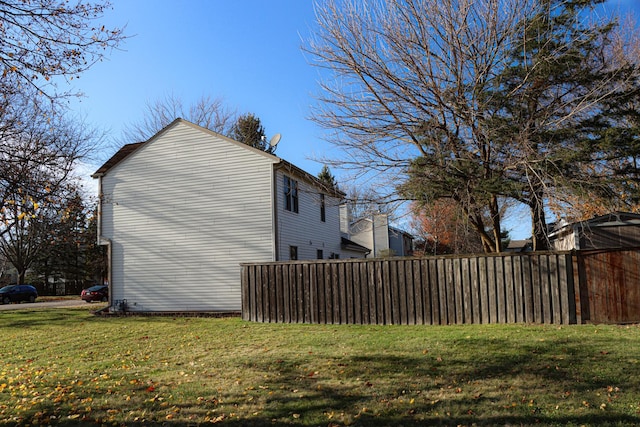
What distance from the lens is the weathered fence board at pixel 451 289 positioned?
409 inches

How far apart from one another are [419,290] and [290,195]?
293 inches

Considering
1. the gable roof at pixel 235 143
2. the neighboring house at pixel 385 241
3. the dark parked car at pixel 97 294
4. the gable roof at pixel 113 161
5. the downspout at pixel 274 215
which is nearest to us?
the gable roof at pixel 235 143

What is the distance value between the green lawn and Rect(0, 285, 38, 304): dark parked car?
82.8ft

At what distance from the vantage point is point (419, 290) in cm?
1179

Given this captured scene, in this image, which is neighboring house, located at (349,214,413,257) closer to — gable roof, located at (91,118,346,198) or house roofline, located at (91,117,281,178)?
gable roof, located at (91,118,346,198)

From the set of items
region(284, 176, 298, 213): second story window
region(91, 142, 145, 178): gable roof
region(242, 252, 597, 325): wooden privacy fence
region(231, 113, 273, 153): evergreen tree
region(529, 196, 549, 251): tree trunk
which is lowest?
region(242, 252, 597, 325): wooden privacy fence

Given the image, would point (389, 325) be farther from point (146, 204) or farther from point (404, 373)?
point (146, 204)

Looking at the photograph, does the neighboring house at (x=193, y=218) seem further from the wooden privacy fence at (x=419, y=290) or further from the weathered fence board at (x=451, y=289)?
the weathered fence board at (x=451, y=289)

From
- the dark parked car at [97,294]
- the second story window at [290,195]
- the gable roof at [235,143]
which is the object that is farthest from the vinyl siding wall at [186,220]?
the dark parked car at [97,294]

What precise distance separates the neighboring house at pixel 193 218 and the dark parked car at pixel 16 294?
61.0 ft

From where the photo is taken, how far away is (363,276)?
489 inches

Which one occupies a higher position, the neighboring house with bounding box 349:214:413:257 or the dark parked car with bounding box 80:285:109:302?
the neighboring house with bounding box 349:214:413:257

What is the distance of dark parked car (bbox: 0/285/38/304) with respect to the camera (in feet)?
105

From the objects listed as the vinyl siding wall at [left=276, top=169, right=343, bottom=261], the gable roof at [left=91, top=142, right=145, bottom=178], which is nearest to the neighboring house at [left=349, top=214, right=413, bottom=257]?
the vinyl siding wall at [left=276, top=169, right=343, bottom=261]
